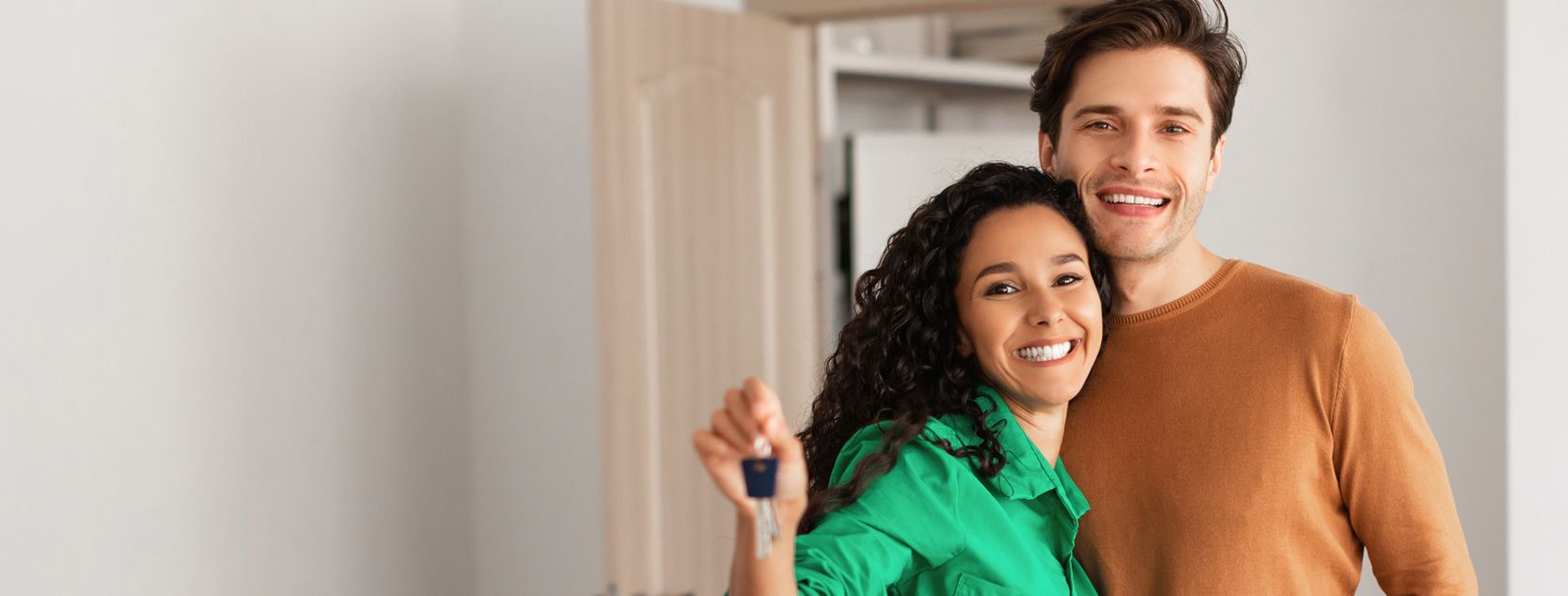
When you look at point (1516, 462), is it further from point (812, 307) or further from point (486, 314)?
point (486, 314)

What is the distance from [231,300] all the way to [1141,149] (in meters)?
1.79

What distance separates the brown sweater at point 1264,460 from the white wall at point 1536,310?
1143 mm

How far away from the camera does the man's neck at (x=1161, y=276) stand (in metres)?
1.54

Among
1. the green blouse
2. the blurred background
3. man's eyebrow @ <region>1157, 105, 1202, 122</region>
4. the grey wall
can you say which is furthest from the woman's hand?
the grey wall

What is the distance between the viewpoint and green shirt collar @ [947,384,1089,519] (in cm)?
141

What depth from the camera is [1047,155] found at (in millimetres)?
1629

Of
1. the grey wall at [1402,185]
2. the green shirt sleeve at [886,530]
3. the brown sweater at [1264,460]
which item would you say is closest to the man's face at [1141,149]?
the brown sweater at [1264,460]

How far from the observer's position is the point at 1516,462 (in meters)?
2.41

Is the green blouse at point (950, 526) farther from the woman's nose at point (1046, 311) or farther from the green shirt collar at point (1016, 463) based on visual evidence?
the woman's nose at point (1046, 311)

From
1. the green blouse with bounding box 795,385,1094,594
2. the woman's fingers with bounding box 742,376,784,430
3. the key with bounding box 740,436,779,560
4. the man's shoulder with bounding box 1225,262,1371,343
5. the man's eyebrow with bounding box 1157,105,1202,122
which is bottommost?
the green blouse with bounding box 795,385,1094,594

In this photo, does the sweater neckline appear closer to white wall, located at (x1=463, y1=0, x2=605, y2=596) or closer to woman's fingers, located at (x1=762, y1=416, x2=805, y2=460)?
woman's fingers, located at (x1=762, y1=416, x2=805, y2=460)

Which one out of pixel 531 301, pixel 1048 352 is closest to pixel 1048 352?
pixel 1048 352

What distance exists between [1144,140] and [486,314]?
213cm

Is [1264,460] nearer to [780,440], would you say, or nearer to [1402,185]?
[780,440]
